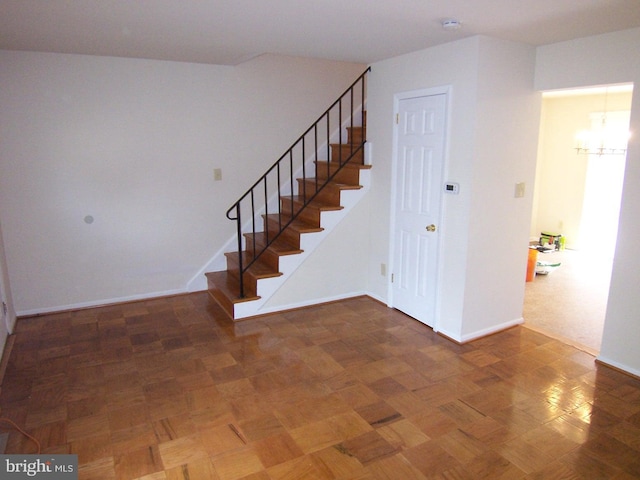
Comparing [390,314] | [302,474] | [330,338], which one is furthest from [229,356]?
[390,314]

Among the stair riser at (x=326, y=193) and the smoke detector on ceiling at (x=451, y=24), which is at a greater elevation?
the smoke detector on ceiling at (x=451, y=24)

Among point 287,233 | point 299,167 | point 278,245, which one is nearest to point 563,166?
point 299,167

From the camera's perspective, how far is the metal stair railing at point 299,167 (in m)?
4.68

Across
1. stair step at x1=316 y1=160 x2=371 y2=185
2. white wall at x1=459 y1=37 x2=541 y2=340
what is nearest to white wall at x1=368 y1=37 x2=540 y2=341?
white wall at x1=459 y1=37 x2=541 y2=340

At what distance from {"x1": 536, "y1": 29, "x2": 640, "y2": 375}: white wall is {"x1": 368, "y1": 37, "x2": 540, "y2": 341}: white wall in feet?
1.18

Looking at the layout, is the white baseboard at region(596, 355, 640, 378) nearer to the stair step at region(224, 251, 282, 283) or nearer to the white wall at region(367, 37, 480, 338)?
the white wall at region(367, 37, 480, 338)

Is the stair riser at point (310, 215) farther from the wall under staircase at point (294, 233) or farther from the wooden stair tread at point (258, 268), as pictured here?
the wooden stair tread at point (258, 268)

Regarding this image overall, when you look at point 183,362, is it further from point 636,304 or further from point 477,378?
point 636,304

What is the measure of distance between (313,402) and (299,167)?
311 cm

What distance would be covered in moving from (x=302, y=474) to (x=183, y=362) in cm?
146

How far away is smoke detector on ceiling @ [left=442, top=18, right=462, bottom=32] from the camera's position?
9.00 ft

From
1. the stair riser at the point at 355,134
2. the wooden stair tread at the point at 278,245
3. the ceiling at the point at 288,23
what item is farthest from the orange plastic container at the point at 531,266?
the wooden stair tread at the point at 278,245

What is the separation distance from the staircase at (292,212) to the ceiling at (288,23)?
4.22 feet

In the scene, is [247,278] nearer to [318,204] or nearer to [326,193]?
[318,204]
